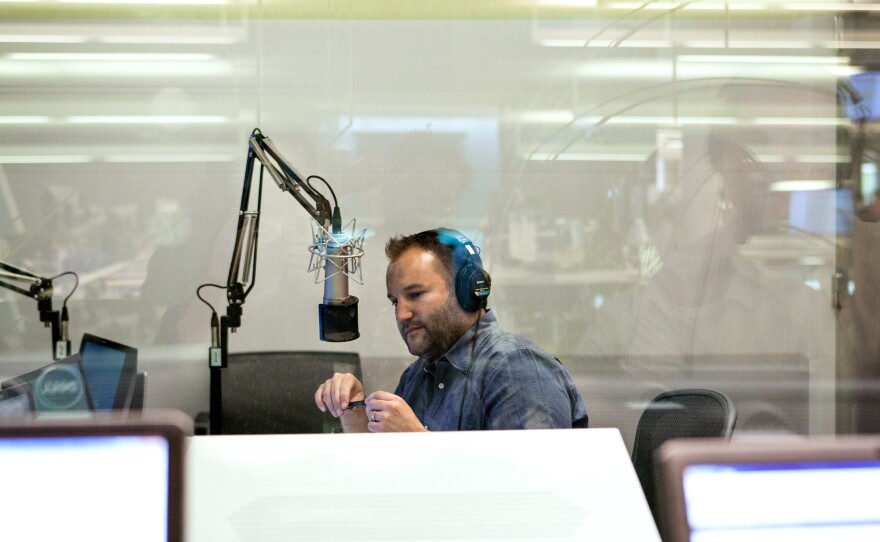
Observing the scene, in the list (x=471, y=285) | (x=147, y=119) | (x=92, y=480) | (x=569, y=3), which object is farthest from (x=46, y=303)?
(x=92, y=480)

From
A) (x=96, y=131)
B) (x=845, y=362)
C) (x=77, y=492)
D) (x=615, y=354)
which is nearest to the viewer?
(x=77, y=492)

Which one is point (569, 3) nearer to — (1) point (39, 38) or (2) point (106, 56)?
(2) point (106, 56)

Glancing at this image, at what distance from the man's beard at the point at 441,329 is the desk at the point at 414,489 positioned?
4.08 ft

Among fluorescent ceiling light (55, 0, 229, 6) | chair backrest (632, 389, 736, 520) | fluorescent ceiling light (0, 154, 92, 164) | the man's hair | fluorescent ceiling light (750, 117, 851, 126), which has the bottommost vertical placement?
chair backrest (632, 389, 736, 520)

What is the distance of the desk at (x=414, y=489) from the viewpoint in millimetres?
538

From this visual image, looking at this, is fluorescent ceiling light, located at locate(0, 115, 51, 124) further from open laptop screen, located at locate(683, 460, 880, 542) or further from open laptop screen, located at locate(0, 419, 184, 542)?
open laptop screen, located at locate(683, 460, 880, 542)

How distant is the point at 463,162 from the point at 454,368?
113 centimetres

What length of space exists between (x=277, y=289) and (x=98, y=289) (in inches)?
25.9

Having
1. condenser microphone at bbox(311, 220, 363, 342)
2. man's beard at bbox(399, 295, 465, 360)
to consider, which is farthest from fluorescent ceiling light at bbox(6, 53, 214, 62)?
man's beard at bbox(399, 295, 465, 360)

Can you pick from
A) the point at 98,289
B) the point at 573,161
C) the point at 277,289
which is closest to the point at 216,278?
the point at 277,289

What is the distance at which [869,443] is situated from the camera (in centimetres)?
57

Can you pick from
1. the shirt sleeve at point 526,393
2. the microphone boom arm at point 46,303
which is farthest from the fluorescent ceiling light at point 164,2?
the shirt sleeve at point 526,393

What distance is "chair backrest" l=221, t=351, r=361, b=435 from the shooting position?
8.36ft

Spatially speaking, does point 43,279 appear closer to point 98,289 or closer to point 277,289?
point 98,289
